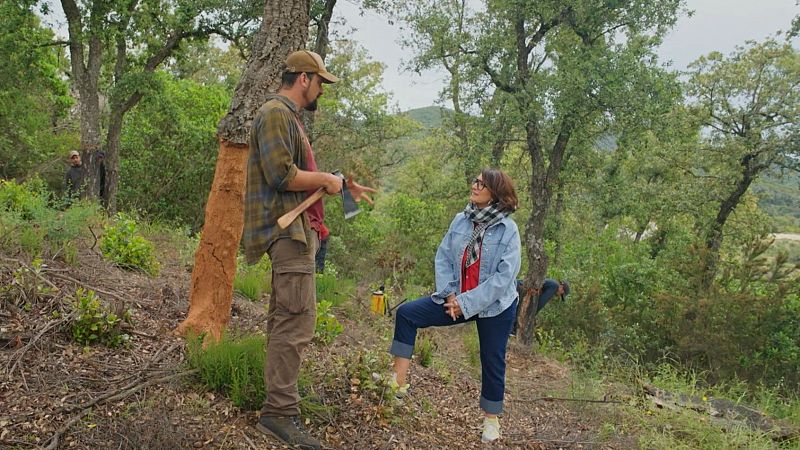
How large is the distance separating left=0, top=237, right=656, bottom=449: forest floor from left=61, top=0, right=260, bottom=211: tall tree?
955cm

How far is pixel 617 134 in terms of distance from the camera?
12531mm

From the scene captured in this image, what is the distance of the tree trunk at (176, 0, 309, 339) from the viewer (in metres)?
4.21

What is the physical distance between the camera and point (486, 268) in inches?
164

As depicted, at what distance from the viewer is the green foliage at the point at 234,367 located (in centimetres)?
359

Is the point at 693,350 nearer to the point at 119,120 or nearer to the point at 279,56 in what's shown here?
the point at 279,56

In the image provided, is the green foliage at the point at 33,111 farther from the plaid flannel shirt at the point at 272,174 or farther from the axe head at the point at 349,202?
the axe head at the point at 349,202

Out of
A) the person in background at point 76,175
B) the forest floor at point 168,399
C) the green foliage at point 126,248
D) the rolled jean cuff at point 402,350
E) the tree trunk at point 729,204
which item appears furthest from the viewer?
the tree trunk at point 729,204

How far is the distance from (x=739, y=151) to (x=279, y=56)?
16.4m

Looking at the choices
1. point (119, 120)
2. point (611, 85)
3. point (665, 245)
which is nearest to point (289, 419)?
point (611, 85)

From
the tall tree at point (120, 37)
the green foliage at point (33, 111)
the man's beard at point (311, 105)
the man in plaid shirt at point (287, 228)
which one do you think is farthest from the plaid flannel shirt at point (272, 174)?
the green foliage at point (33, 111)

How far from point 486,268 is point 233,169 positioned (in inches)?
72.8

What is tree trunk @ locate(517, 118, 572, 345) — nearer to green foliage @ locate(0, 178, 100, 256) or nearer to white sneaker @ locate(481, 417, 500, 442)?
white sneaker @ locate(481, 417, 500, 442)

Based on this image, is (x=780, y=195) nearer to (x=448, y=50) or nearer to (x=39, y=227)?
(x=448, y=50)

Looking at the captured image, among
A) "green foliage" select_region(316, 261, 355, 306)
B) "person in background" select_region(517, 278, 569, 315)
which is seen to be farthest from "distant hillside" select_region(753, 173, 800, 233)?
"green foliage" select_region(316, 261, 355, 306)
